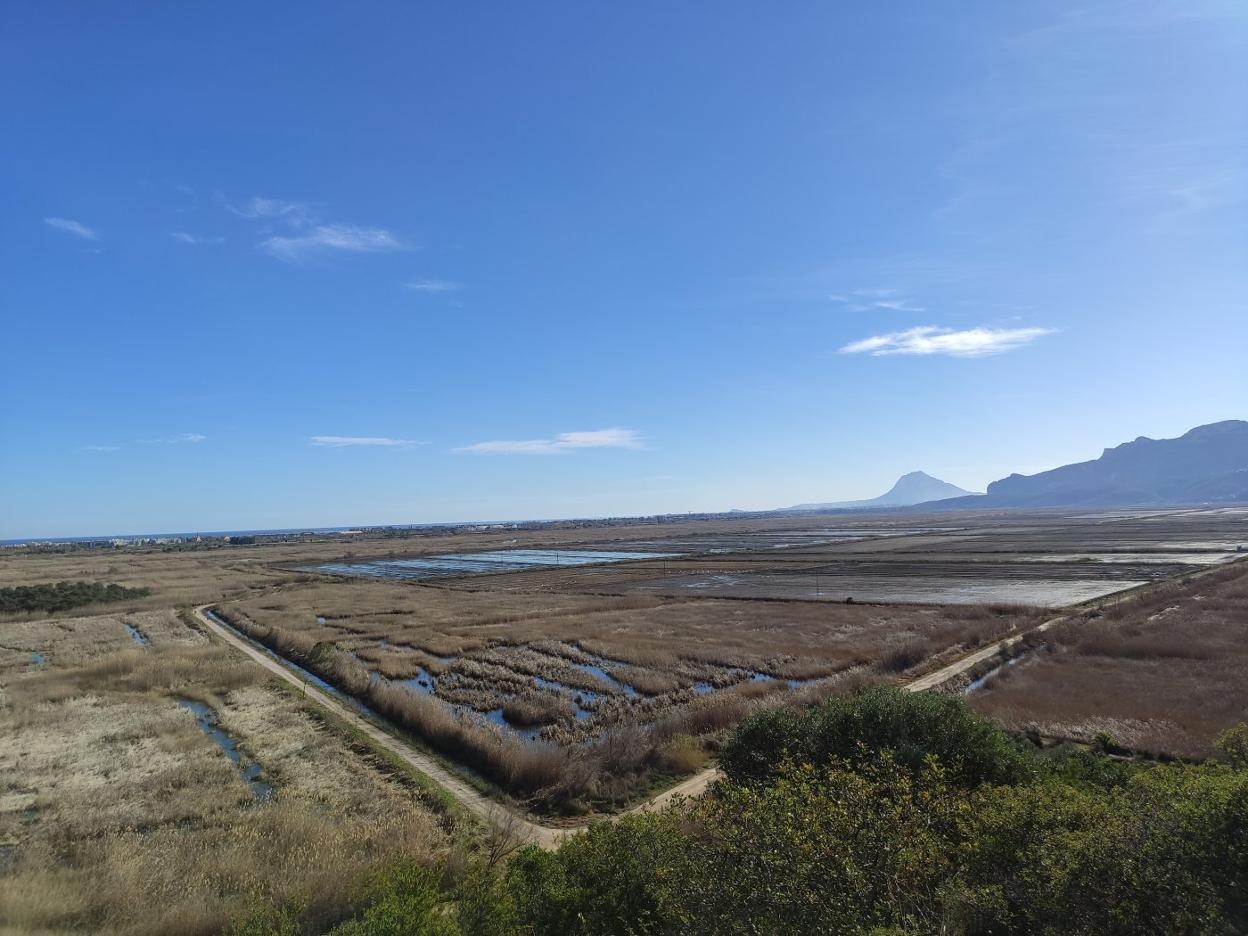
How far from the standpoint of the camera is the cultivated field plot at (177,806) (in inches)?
387

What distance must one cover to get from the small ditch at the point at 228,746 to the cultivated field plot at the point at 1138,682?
2070 centimetres

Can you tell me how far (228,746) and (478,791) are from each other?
9.22m

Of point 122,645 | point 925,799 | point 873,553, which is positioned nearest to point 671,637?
point 925,799

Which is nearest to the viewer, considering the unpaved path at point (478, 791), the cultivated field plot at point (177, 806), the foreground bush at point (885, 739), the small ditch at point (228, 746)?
the cultivated field plot at point (177, 806)

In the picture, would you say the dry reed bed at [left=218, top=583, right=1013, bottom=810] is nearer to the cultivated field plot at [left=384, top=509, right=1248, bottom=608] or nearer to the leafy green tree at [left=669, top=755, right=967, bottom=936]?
the leafy green tree at [left=669, top=755, right=967, bottom=936]

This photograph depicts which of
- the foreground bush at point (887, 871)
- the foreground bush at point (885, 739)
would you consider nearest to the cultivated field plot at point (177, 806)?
the foreground bush at point (887, 871)

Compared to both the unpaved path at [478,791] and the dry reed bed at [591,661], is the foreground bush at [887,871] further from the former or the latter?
the dry reed bed at [591,661]

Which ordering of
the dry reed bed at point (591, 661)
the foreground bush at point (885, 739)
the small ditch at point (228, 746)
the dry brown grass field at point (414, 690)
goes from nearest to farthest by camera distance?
the foreground bush at point (885, 739), the dry brown grass field at point (414, 690), the small ditch at point (228, 746), the dry reed bed at point (591, 661)

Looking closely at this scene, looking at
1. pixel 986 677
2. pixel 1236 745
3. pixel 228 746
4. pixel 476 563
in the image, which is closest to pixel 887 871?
pixel 1236 745

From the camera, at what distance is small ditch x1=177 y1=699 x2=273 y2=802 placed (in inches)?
615

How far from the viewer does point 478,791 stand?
50.7ft

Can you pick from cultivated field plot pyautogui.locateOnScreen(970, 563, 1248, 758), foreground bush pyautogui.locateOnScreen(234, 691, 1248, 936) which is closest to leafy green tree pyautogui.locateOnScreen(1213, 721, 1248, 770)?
foreground bush pyautogui.locateOnScreen(234, 691, 1248, 936)

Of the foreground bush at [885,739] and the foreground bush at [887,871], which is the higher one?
the foreground bush at [887,871]

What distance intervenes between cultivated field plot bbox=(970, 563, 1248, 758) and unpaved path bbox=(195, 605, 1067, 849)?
1.89 metres
